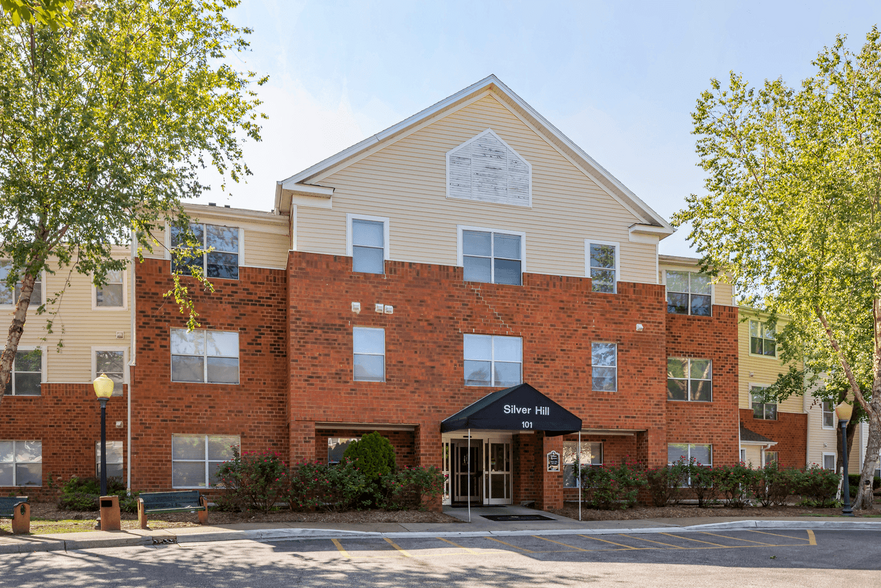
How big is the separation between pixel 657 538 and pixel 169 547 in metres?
9.69

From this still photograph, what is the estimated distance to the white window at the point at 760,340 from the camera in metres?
30.0

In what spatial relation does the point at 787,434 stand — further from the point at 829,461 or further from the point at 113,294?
the point at 113,294

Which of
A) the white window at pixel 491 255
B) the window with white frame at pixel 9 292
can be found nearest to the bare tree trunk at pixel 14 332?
the window with white frame at pixel 9 292

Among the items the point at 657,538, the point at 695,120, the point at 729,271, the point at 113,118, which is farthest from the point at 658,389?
the point at 113,118

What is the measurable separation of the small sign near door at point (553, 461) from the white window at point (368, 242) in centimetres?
683

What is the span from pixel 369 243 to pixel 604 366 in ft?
25.2

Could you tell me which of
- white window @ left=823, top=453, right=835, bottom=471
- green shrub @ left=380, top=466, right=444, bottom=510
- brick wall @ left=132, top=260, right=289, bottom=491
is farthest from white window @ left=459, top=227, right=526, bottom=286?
white window @ left=823, top=453, right=835, bottom=471

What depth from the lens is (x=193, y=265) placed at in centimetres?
1948

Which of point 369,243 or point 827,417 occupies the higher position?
point 369,243

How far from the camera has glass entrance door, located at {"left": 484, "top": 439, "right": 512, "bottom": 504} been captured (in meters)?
21.4

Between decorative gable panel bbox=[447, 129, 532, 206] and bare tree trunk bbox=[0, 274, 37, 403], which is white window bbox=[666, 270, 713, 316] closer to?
decorative gable panel bbox=[447, 129, 532, 206]

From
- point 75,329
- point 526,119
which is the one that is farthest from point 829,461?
point 75,329

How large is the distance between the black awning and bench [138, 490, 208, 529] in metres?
6.25

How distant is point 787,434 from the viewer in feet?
102
